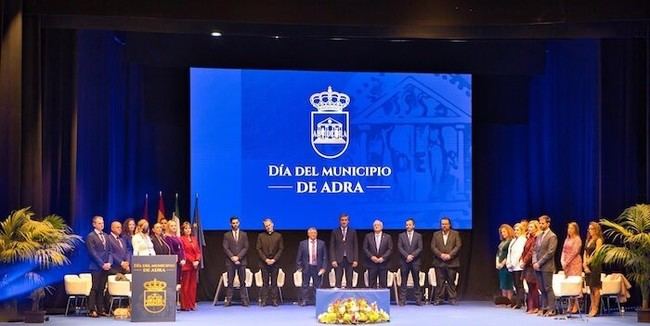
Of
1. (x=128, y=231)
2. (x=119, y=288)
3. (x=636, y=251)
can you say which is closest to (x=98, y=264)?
(x=119, y=288)

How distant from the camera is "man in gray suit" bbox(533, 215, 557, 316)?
1346 centimetres

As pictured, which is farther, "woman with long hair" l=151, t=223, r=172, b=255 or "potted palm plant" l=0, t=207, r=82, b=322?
"woman with long hair" l=151, t=223, r=172, b=255

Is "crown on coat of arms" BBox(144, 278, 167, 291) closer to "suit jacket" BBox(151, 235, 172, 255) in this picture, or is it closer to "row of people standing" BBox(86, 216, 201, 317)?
"row of people standing" BBox(86, 216, 201, 317)

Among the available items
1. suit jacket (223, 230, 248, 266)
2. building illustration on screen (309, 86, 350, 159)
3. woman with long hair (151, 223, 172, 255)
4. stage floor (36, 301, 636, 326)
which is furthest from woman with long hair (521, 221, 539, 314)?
woman with long hair (151, 223, 172, 255)

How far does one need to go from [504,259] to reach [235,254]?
376 cm

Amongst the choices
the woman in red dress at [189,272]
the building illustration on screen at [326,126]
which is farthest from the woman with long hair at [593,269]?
the woman in red dress at [189,272]

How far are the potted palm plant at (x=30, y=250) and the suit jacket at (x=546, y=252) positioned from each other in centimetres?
580

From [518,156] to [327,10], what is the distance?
16.7 ft

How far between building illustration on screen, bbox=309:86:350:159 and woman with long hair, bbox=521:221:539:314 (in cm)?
322

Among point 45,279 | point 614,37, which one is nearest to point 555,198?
point 614,37

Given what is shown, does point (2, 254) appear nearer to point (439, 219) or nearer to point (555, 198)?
point (439, 219)

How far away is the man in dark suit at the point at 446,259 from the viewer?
15.5 meters

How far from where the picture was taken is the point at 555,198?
52.4 feet

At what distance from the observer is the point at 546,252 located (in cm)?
1347
